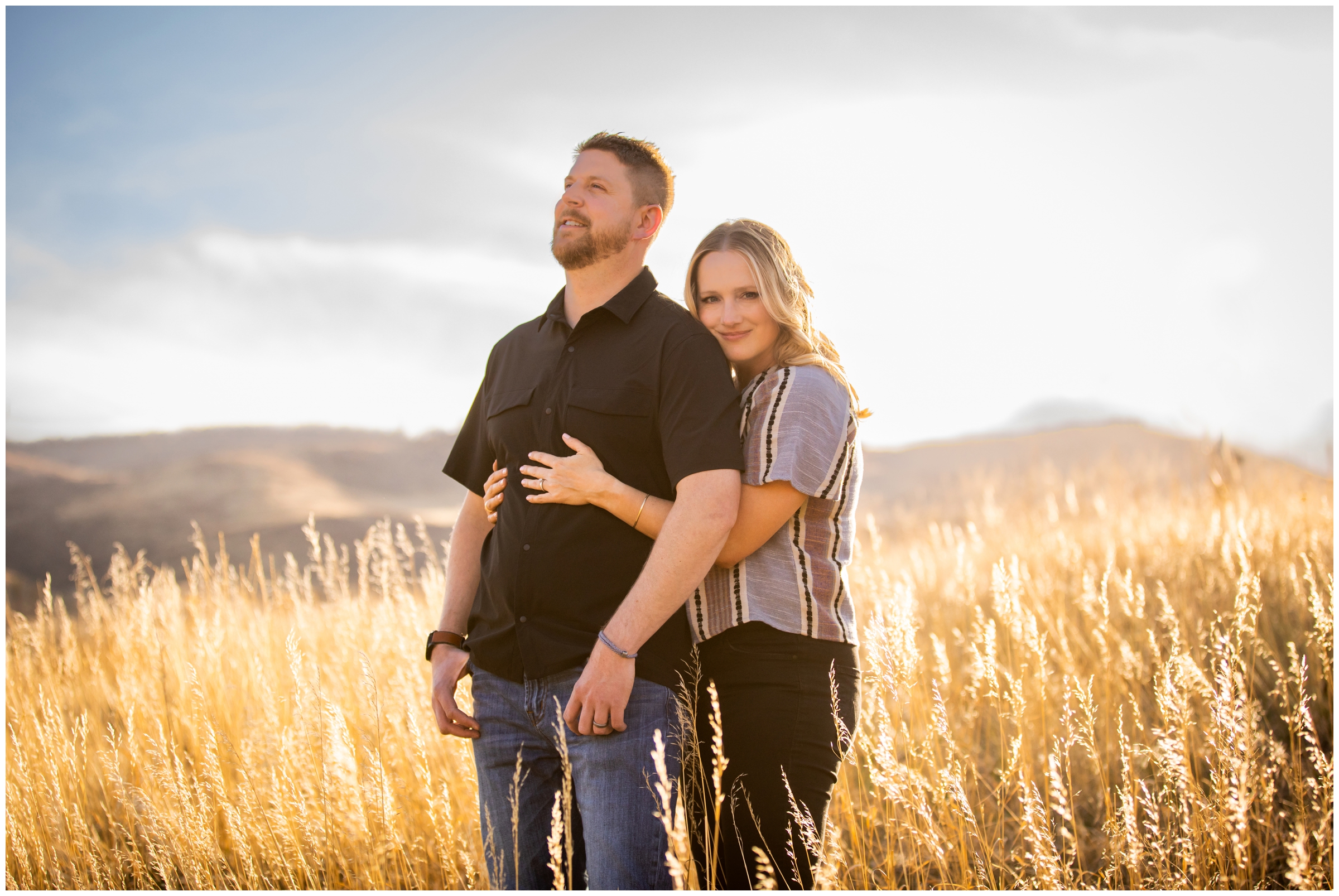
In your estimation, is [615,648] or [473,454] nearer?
[615,648]

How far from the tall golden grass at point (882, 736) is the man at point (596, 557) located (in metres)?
0.20

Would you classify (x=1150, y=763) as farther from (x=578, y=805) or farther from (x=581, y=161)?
(x=581, y=161)

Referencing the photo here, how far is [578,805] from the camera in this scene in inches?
83.7

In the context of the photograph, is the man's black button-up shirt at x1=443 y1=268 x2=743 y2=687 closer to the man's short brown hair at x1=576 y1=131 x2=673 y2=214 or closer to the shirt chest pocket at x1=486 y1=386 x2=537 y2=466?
the shirt chest pocket at x1=486 y1=386 x2=537 y2=466

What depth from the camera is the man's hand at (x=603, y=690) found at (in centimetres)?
189

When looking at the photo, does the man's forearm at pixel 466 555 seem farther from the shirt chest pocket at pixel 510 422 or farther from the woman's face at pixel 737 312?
the woman's face at pixel 737 312

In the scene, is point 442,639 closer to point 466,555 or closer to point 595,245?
point 466,555

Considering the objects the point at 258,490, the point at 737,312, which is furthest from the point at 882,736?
the point at 258,490

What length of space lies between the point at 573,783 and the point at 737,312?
4.63 feet

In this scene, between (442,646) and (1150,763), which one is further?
(1150,763)

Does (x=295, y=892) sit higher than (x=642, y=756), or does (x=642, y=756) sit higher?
(x=642, y=756)

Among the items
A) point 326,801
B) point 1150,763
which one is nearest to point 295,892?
point 326,801

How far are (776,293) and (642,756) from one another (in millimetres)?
1322

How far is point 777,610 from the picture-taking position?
201 cm
